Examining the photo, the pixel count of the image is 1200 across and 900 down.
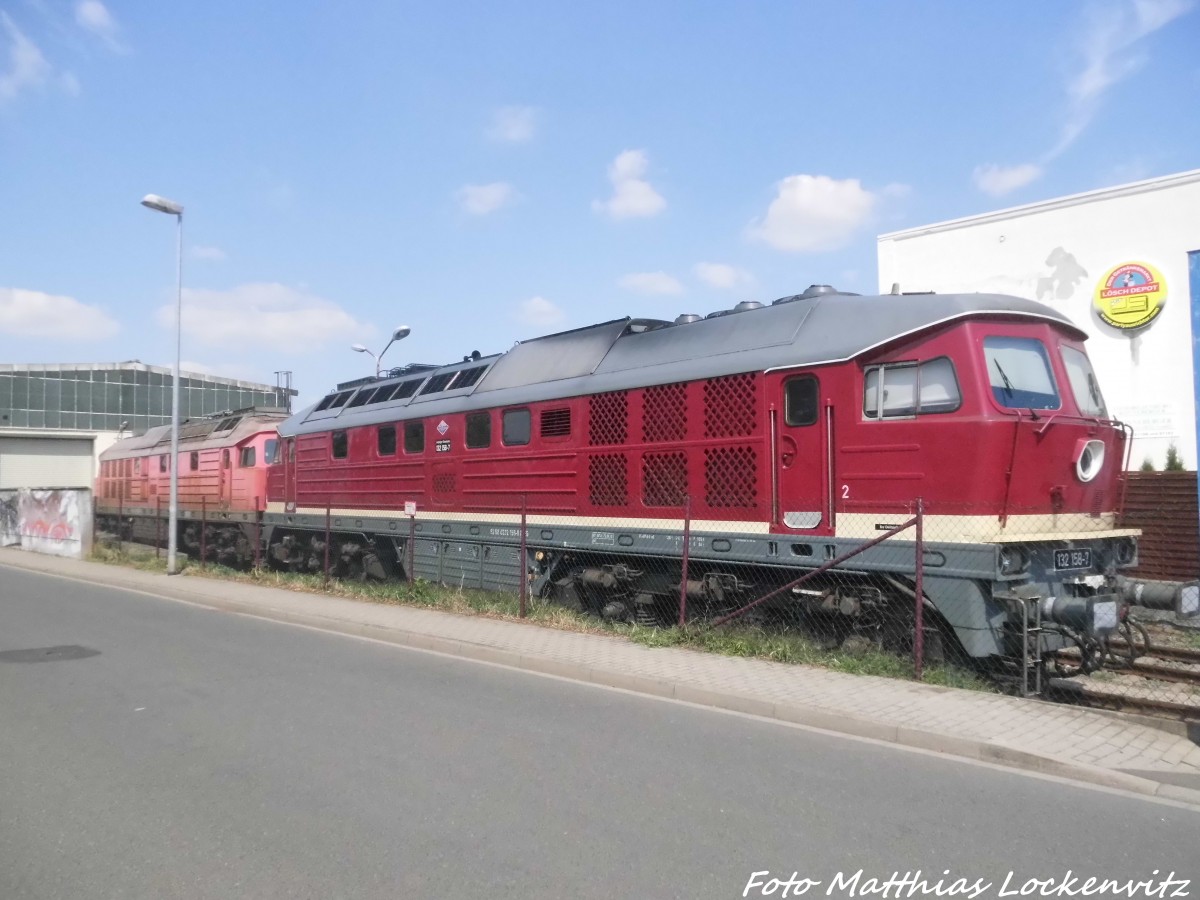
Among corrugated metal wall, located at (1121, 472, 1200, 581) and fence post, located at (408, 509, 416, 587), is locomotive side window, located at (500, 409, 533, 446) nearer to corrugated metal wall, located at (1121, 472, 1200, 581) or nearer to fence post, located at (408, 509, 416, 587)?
fence post, located at (408, 509, 416, 587)

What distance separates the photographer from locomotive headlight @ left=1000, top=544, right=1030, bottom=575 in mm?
7785

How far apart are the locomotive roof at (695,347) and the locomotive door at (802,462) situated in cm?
33

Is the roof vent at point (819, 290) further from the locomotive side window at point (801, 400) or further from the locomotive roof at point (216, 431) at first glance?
the locomotive roof at point (216, 431)

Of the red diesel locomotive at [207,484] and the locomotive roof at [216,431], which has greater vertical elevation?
the locomotive roof at [216,431]

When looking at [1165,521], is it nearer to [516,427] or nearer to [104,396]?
[516,427]

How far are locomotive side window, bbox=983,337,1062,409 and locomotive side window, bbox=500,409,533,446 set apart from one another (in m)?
6.04

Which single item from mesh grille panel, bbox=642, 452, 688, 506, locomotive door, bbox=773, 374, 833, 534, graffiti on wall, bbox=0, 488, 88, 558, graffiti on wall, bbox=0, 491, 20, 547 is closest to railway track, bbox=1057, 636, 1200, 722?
locomotive door, bbox=773, 374, 833, 534

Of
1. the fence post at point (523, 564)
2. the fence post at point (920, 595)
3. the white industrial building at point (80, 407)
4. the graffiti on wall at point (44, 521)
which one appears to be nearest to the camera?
the fence post at point (920, 595)

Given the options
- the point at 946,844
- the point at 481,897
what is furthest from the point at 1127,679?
the point at 481,897

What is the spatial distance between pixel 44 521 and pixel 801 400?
87.6 feet

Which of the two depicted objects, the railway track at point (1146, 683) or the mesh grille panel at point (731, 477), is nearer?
the railway track at point (1146, 683)

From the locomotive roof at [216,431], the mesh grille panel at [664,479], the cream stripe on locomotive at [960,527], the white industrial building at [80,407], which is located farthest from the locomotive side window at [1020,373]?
the white industrial building at [80,407]

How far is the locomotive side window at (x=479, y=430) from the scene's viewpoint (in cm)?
1339

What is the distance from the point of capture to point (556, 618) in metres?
11.7
